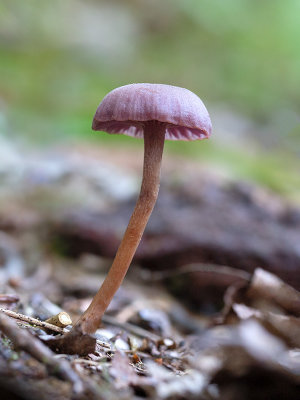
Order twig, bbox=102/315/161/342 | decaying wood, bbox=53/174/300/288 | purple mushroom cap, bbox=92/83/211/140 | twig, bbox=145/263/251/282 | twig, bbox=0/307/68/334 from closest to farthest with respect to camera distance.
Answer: purple mushroom cap, bbox=92/83/211/140
twig, bbox=0/307/68/334
twig, bbox=102/315/161/342
twig, bbox=145/263/251/282
decaying wood, bbox=53/174/300/288

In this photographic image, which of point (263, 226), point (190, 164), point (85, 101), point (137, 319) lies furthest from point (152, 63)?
point (137, 319)

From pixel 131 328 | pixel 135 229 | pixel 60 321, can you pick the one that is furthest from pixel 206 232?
pixel 60 321

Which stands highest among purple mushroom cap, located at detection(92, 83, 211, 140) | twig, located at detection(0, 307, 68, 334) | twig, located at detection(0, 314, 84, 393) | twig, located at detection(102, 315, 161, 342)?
purple mushroom cap, located at detection(92, 83, 211, 140)

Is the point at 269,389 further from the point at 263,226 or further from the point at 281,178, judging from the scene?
the point at 281,178

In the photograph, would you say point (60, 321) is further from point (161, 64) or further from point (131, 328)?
point (161, 64)

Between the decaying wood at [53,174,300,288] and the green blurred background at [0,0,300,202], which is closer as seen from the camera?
the decaying wood at [53,174,300,288]

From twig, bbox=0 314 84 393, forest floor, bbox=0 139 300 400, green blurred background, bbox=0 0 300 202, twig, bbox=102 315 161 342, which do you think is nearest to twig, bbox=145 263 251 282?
forest floor, bbox=0 139 300 400

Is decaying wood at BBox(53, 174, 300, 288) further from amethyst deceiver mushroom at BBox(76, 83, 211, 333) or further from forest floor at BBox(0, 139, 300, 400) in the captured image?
amethyst deceiver mushroom at BBox(76, 83, 211, 333)
